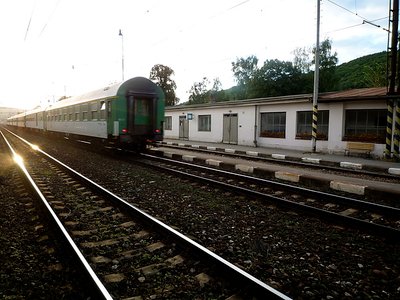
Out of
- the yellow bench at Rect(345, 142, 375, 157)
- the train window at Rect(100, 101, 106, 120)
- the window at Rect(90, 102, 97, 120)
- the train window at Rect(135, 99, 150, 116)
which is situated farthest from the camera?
the yellow bench at Rect(345, 142, 375, 157)

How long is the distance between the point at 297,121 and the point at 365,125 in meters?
3.98

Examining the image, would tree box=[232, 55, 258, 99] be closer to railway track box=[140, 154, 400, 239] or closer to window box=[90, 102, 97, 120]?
window box=[90, 102, 97, 120]

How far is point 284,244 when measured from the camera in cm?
436

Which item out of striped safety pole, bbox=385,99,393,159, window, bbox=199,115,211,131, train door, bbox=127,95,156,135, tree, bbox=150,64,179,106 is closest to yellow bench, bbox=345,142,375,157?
striped safety pole, bbox=385,99,393,159

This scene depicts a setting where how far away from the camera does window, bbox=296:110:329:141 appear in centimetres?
1741

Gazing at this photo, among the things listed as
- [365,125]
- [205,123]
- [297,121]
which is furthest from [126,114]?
[205,123]

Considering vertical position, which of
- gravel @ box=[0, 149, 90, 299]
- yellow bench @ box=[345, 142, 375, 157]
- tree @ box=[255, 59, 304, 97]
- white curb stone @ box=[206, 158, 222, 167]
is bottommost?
gravel @ box=[0, 149, 90, 299]

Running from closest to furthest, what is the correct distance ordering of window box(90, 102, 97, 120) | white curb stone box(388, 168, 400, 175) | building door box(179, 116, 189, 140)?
1. white curb stone box(388, 168, 400, 175)
2. window box(90, 102, 97, 120)
3. building door box(179, 116, 189, 140)

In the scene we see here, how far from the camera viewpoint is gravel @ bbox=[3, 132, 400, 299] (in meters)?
3.28

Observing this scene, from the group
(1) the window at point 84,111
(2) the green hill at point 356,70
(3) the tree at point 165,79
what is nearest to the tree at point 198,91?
(3) the tree at point 165,79

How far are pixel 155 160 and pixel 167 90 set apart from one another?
52.7 metres

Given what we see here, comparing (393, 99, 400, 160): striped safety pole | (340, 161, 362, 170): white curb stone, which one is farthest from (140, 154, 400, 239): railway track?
(393, 99, 400, 160): striped safety pole

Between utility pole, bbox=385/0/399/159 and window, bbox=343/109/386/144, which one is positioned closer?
utility pole, bbox=385/0/399/159

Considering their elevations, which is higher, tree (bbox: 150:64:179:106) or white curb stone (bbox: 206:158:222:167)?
tree (bbox: 150:64:179:106)
